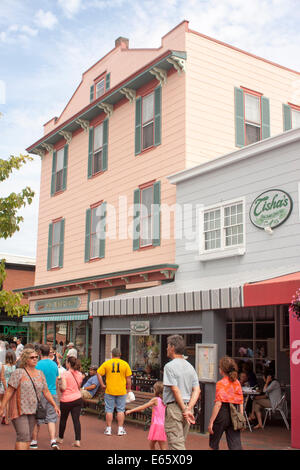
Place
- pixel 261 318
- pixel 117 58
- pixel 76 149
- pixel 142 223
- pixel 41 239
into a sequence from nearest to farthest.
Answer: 1. pixel 261 318
2. pixel 142 223
3. pixel 117 58
4. pixel 76 149
5. pixel 41 239

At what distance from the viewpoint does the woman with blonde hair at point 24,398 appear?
7410 millimetres

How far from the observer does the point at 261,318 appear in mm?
14586

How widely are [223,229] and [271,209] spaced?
5.63 ft

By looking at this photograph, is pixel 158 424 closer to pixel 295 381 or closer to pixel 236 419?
pixel 236 419

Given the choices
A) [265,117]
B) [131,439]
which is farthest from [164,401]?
[265,117]

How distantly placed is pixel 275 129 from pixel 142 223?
548cm

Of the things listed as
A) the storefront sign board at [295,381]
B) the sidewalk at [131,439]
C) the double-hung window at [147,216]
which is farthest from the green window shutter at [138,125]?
the storefront sign board at [295,381]

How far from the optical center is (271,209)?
42.3ft

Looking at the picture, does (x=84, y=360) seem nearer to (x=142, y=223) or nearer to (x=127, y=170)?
(x=142, y=223)

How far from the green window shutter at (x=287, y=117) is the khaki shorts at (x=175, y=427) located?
46.2 ft

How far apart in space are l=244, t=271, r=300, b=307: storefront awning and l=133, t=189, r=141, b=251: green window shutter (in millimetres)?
7575

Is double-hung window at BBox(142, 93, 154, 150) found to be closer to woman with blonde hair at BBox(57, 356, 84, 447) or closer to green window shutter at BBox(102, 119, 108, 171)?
green window shutter at BBox(102, 119, 108, 171)

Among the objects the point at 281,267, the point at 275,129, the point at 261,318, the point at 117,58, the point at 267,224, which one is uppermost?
the point at 117,58

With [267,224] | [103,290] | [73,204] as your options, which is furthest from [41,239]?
[267,224]
